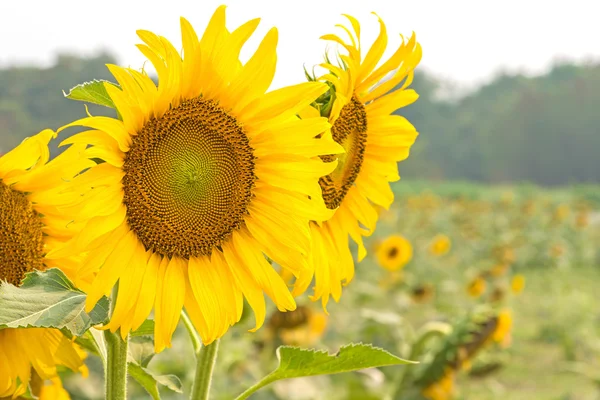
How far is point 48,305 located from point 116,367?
10 centimetres

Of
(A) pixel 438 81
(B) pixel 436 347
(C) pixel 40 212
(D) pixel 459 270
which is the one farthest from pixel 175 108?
(A) pixel 438 81

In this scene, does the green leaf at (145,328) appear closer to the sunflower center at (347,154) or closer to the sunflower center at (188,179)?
the sunflower center at (188,179)

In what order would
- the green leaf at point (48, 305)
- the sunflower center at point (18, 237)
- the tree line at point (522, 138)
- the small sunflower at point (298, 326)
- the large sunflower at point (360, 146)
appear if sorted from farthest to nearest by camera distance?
the tree line at point (522, 138), the small sunflower at point (298, 326), the large sunflower at point (360, 146), the sunflower center at point (18, 237), the green leaf at point (48, 305)

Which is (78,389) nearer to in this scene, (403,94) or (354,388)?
(354,388)

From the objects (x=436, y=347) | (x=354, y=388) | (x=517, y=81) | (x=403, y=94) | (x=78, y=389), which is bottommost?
(x=78, y=389)

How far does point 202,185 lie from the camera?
0.84 meters

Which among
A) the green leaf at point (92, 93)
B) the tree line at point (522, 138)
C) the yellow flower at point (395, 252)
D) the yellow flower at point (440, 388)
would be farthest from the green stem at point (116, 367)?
the tree line at point (522, 138)

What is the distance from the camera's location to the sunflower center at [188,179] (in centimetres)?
79

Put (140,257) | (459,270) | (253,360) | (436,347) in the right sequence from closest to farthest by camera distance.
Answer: (140,257) → (436,347) → (253,360) → (459,270)

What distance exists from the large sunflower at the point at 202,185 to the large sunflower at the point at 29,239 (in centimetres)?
9

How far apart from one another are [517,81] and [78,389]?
1682 inches

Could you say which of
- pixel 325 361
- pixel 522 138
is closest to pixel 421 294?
pixel 325 361

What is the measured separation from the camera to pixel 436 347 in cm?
278

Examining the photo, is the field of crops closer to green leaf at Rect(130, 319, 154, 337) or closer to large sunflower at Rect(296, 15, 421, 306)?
green leaf at Rect(130, 319, 154, 337)
